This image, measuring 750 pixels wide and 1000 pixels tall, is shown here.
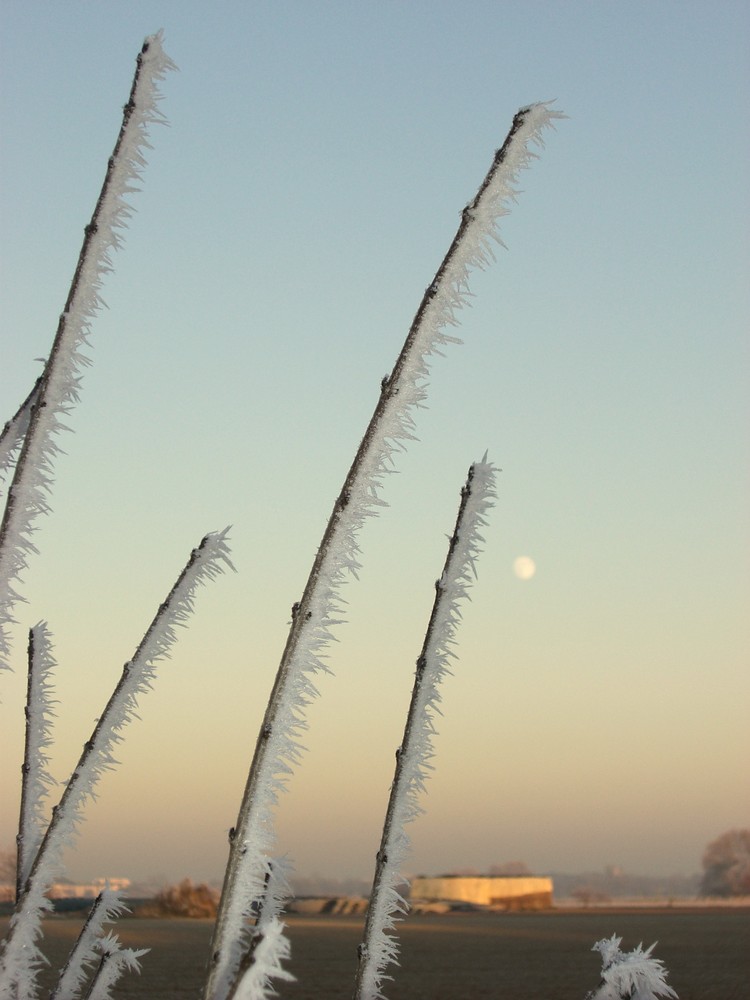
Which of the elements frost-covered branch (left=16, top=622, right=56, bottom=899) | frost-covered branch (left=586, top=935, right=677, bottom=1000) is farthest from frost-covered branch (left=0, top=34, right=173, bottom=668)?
frost-covered branch (left=586, top=935, right=677, bottom=1000)

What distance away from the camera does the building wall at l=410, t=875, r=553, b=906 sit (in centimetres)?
2133

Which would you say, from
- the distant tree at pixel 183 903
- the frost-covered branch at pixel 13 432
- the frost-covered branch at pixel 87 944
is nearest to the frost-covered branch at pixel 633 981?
the frost-covered branch at pixel 87 944

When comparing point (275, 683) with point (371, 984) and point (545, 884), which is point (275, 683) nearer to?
point (371, 984)

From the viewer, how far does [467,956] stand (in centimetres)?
1133

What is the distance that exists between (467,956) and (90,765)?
35.7 feet

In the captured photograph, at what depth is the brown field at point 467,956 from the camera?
8.66m

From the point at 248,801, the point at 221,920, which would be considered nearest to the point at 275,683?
the point at 248,801

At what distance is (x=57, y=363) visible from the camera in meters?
1.67

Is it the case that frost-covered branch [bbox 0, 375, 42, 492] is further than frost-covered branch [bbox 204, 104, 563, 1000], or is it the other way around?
frost-covered branch [bbox 0, 375, 42, 492]

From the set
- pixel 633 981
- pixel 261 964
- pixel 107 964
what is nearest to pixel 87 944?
pixel 107 964

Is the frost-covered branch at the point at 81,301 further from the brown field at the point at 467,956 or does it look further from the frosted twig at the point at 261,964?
the brown field at the point at 467,956

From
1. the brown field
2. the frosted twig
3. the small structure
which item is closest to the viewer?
the frosted twig

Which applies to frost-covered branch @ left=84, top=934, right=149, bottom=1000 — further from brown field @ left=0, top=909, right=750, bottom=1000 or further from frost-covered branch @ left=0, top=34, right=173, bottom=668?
brown field @ left=0, top=909, right=750, bottom=1000

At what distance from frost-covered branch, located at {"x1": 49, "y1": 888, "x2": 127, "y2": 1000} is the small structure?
20.3m
